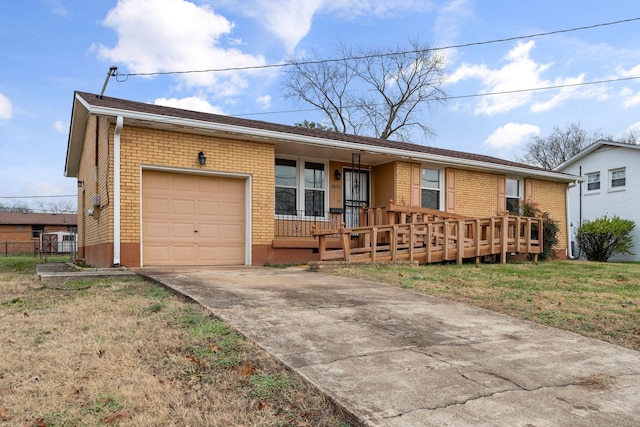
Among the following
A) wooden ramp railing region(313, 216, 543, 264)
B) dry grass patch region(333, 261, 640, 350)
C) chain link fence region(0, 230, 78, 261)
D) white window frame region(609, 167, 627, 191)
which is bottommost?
chain link fence region(0, 230, 78, 261)

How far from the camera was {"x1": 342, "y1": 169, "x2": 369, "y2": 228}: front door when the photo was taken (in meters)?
13.8

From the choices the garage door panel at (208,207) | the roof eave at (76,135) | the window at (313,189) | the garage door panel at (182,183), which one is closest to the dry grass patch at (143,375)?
the garage door panel at (182,183)

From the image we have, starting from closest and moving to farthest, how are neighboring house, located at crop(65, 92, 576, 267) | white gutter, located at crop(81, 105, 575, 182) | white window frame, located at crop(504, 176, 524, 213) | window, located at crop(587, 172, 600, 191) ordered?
white gutter, located at crop(81, 105, 575, 182) → neighboring house, located at crop(65, 92, 576, 267) → white window frame, located at crop(504, 176, 524, 213) → window, located at crop(587, 172, 600, 191)

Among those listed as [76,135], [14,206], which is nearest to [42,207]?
[14,206]

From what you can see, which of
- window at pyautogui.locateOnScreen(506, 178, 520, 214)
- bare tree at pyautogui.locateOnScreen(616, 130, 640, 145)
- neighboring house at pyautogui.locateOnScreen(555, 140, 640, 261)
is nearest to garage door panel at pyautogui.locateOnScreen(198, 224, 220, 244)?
window at pyautogui.locateOnScreen(506, 178, 520, 214)

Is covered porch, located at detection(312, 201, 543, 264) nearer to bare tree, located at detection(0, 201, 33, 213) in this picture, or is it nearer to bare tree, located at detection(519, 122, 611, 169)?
bare tree, located at detection(519, 122, 611, 169)

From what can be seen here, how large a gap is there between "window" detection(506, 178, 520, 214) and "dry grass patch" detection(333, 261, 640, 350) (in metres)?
6.67

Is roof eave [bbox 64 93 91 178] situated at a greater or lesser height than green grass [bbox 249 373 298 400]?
greater

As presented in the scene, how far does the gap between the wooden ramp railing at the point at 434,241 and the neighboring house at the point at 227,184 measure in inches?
51.5

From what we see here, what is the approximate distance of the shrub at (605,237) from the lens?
20297 millimetres

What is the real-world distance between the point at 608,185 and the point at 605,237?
3.09 meters

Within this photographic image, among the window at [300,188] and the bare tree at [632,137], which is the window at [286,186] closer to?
the window at [300,188]

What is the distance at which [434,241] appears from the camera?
1237 cm

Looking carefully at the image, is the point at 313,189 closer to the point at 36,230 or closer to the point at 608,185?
the point at 608,185
